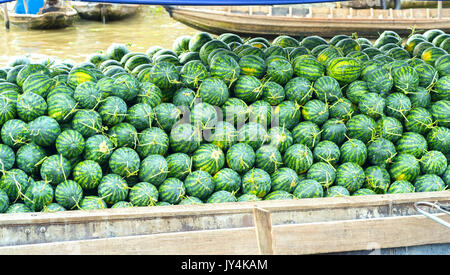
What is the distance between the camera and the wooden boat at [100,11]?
A: 1634 cm

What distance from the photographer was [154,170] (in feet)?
9.89

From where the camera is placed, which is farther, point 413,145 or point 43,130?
point 413,145

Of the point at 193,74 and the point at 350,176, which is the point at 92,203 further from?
the point at 350,176

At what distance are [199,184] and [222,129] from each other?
1.37 feet

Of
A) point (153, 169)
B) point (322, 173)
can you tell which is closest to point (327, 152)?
point (322, 173)

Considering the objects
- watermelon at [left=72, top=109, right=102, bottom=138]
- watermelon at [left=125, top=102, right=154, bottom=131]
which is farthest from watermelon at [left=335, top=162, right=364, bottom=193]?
watermelon at [left=72, top=109, right=102, bottom=138]

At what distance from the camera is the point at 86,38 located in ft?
46.6

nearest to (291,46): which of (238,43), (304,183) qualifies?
(238,43)

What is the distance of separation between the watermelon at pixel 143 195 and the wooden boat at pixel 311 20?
27.8 feet

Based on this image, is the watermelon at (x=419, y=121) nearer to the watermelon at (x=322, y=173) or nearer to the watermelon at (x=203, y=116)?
the watermelon at (x=322, y=173)

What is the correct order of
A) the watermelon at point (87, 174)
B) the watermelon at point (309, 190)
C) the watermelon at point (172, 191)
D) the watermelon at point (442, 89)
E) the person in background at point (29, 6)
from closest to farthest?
the watermelon at point (87, 174) < the watermelon at point (172, 191) < the watermelon at point (309, 190) < the watermelon at point (442, 89) < the person in background at point (29, 6)

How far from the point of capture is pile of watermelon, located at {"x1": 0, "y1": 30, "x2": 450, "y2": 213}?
2.93 metres

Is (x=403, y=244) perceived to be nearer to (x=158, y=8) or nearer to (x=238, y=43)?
(x=238, y=43)

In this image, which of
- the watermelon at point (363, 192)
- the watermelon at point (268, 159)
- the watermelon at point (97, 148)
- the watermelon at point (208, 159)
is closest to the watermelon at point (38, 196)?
the watermelon at point (97, 148)
